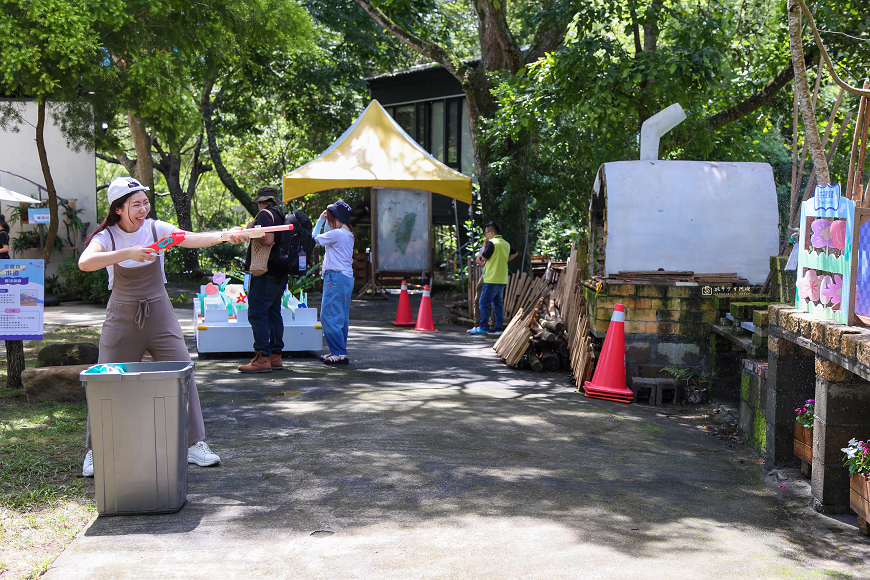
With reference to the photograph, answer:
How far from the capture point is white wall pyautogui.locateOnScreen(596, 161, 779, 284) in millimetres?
8273

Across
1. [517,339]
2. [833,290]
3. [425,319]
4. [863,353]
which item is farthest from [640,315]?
[425,319]

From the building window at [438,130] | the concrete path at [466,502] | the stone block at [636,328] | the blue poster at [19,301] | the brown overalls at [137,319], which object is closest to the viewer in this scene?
the concrete path at [466,502]

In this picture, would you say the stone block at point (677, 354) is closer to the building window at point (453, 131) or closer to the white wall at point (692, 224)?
the white wall at point (692, 224)

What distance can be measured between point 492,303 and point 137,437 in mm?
8850

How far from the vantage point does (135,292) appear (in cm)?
490

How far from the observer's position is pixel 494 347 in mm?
10859

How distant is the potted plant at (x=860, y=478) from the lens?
13.7 feet

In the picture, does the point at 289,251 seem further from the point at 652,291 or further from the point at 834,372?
the point at 834,372

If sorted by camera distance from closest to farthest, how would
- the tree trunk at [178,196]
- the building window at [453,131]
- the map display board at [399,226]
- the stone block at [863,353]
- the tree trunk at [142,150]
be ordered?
the stone block at [863,353] → the tree trunk at [142,150] → the map display board at [399,226] → the tree trunk at [178,196] → the building window at [453,131]

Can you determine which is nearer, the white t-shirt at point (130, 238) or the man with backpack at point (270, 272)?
the white t-shirt at point (130, 238)

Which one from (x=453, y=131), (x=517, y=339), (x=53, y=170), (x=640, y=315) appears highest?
(x=453, y=131)

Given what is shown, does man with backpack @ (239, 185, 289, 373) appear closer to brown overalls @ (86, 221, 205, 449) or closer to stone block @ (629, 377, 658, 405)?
brown overalls @ (86, 221, 205, 449)

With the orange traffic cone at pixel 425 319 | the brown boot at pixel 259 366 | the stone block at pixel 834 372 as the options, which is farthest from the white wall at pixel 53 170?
the stone block at pixel 834 372

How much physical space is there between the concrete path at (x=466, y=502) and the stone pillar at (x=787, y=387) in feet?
0.82
